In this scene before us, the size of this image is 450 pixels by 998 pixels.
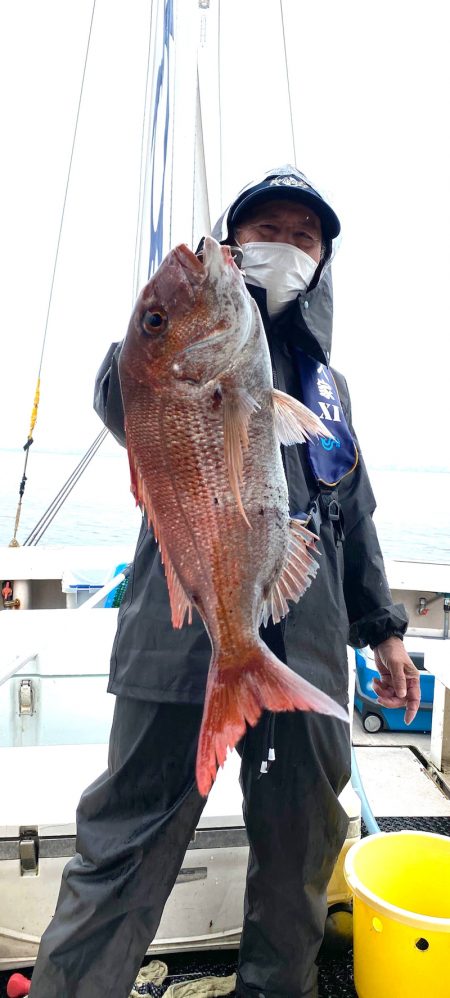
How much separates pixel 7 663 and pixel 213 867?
145 cm

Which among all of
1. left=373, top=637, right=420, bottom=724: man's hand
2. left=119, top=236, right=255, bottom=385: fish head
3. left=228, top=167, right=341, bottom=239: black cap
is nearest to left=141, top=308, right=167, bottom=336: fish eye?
left=119, top=236, right=255, bottom=385: fish head

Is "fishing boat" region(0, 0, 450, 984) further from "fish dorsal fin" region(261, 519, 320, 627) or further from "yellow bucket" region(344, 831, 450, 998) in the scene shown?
"fish dorsal fin" region(261, 519, 320, 627)

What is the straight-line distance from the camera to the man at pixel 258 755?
5.68 feet

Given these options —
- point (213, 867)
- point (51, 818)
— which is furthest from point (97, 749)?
point (213, 867)

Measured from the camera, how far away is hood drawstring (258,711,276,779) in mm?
1699

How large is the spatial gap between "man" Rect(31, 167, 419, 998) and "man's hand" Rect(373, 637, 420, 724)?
60mm

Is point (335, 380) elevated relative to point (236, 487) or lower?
elevated

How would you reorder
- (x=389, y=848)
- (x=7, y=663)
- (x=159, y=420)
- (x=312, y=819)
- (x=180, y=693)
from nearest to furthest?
1. (x=159, y=420)
2. (x=180, y=693)
3. (x=312, y=819)
4. (x=389, y=848)
5. (x=7, y=663)

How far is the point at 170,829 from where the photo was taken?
1759 millimetres

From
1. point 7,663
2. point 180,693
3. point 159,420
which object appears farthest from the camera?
point 7,663

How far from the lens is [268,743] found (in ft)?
5.66

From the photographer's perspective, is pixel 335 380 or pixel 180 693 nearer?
pixel 180 693

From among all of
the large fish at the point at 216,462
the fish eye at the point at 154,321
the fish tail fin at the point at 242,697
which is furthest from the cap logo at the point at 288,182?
the fish tail fin at the point at 242,697

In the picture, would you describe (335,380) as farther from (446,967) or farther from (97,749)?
(446,967)
